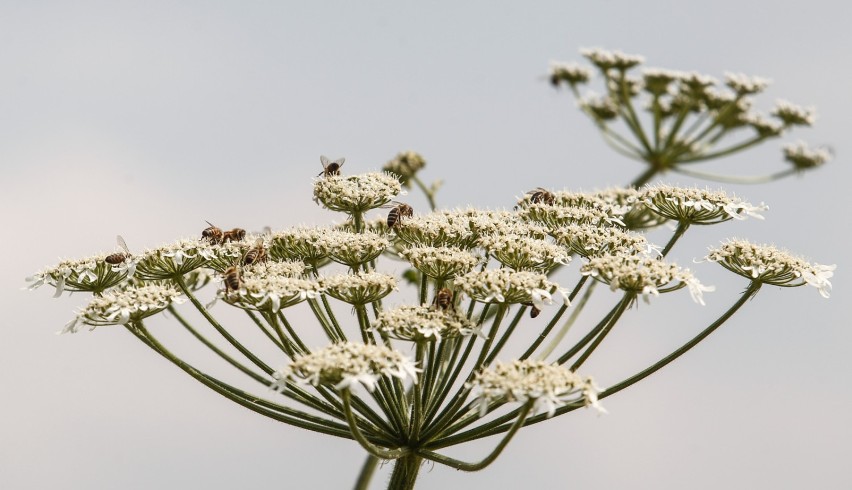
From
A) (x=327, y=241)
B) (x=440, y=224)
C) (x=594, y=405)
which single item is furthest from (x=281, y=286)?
(x=594, y=405)

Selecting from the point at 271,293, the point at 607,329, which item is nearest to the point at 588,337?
the point at 607,329

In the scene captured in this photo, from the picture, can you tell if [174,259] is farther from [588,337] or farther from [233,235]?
[588,337]

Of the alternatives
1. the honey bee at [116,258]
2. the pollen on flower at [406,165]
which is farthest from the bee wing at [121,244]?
the pollen on flower at [406,165]

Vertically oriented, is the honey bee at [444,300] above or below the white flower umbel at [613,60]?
below

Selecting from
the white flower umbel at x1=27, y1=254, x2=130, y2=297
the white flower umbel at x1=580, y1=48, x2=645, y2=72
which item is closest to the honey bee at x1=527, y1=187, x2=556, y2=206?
the white flower umbel at x1=27, y1=254, x2=130, y2=297

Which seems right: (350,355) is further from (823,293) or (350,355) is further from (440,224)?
(823,293)

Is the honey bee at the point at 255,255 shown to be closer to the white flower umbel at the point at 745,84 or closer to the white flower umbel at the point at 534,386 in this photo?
the white flower umbel at the point at 534,386

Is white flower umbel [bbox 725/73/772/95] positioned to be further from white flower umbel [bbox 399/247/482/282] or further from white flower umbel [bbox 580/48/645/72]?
white flower umbel [bbox 399/247/482/282]
